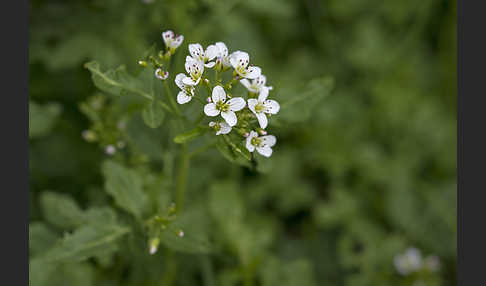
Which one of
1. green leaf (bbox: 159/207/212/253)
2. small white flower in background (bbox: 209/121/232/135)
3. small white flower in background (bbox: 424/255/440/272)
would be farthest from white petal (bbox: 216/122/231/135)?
small white flower in background (bbox: 424/255/440/272)

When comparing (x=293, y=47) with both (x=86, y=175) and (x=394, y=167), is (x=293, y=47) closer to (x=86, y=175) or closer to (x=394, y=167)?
(x=394, y=167)

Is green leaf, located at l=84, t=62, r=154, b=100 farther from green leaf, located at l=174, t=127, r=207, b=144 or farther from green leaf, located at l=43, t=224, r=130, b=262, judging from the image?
green leaf, located at l=43, t=224, r=130, b=262

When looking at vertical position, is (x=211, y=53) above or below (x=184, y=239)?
above

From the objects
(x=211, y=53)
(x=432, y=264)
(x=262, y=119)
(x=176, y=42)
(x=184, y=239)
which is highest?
(x=176, y=42)

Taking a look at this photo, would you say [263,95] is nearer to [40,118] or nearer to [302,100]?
[302,100]

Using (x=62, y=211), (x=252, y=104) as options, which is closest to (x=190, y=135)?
(x=252, y=104)
